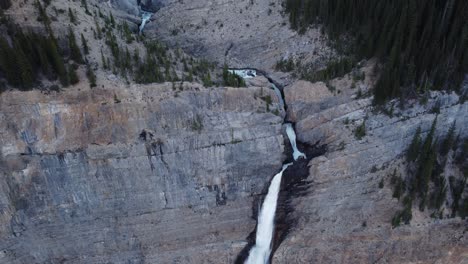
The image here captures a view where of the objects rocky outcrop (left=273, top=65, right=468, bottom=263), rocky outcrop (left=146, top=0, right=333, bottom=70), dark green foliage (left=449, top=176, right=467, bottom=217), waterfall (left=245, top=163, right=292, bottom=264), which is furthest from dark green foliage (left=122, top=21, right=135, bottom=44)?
dark green foliage (left=449, top=176, right=467, bottom=217)

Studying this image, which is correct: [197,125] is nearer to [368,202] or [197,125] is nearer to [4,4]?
[368,202]

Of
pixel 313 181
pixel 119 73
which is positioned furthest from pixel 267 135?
pixel 119 73

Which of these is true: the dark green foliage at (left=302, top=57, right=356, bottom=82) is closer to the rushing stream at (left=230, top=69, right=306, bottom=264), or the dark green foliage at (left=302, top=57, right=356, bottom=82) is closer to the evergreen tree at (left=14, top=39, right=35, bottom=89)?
the rushing stream at (left=230, top=69, right=306, bottom=264)

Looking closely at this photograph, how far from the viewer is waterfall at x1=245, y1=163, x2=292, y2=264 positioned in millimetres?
36156

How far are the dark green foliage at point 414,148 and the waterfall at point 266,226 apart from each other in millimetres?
10574

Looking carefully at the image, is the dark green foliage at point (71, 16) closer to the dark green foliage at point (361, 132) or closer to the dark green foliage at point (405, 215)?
the dark green foliage at point (361, 132)

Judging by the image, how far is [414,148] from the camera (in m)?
34.1

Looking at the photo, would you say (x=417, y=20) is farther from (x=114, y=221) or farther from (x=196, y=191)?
(x=114, y=221)

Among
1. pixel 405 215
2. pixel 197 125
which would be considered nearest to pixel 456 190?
pixel 405 215

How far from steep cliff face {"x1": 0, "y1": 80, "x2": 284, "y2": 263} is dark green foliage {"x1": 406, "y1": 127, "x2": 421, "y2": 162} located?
11.4 metres

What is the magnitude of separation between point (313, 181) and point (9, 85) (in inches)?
1042

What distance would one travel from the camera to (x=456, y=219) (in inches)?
1292

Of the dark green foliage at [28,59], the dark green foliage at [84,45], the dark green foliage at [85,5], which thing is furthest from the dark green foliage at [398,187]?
the dark green foliage at [85,5]

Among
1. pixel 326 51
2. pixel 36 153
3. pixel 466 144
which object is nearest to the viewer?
pixel 36 153
